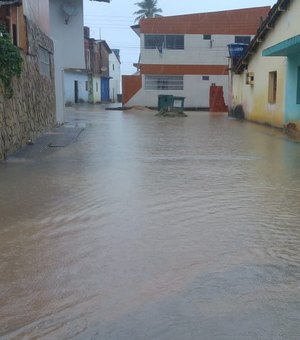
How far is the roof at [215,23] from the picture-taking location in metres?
36.9

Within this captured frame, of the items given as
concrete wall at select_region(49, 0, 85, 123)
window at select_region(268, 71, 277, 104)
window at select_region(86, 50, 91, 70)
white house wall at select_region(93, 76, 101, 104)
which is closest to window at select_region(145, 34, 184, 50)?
concrete wall at select_region(49, 0, 85, 123)

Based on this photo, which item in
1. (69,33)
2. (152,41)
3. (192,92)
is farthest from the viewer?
(192,92)

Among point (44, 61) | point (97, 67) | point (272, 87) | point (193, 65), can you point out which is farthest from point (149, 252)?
point (97, 67)

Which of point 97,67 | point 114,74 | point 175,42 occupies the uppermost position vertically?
point 175,42

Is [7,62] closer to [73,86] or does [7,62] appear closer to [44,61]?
[44,61]

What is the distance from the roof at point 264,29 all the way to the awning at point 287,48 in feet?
6.16

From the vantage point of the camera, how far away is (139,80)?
37625mm

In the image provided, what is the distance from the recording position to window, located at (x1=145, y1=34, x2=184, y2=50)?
37062mm

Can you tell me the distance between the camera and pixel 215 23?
123 feet

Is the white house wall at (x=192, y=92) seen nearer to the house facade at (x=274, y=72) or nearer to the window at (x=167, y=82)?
the window at (x=167, y=82)

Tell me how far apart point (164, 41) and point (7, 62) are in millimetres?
28196

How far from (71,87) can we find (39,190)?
141ft

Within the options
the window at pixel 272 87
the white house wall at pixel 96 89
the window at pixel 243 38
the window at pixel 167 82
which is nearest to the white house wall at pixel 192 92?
the window at pixel 167 82

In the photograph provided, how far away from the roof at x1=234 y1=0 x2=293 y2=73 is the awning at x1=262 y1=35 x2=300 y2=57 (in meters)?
1.88
